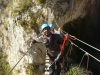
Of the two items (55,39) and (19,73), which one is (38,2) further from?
(55,39)

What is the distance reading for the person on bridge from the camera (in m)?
4.52

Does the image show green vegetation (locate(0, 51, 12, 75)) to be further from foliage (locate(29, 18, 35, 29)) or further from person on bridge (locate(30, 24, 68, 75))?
person on bridge (locate(30, 24, 68, 75))

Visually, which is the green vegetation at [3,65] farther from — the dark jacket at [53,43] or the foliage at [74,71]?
the dark jacket at [53,43]

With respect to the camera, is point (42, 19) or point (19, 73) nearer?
point (42, 19)

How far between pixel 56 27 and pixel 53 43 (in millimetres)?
3115

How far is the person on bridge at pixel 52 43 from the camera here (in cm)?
452

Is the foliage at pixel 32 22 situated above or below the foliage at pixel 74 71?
above

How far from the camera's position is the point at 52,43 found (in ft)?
15.1

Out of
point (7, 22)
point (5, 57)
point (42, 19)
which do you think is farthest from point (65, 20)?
point (5, 57)

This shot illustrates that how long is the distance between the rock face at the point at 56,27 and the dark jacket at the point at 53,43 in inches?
113

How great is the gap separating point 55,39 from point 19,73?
484cm

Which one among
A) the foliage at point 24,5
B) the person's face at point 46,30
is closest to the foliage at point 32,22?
the foliage at point 24,5

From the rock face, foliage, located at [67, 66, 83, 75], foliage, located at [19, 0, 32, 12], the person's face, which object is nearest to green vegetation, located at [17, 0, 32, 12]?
foliage, located at [19, 0, 32, 12]

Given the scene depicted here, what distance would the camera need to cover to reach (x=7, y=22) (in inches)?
369
